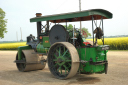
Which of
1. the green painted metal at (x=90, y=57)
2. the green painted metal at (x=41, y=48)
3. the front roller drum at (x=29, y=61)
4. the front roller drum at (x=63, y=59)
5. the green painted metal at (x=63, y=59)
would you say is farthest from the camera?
the front roller drum at (x=29, y=61)

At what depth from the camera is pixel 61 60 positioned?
624 cm

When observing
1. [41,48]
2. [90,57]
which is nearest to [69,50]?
[90,57]

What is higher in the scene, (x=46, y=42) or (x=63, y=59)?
(x=46, y=42)

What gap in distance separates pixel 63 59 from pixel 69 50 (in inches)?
20.5

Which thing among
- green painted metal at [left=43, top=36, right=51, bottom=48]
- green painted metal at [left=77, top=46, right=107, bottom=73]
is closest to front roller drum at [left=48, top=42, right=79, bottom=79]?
green painted metal at [left=77, top=46, right=107, bottom=73]

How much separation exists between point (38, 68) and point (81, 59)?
300cm

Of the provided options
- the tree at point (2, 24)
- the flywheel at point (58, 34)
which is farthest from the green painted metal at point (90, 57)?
A: the tree at point (2, 24)

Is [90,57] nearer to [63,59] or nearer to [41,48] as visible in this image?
[63,59]

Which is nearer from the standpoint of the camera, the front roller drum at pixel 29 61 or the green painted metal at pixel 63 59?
the green painted metal at pixel 63 59

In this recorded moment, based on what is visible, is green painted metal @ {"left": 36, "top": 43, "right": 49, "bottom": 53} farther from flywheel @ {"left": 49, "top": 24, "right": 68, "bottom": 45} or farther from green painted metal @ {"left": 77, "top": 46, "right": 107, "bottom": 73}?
green painted metal @ {"left": 77, "top": 46, "right": 107, "bottom": 73}

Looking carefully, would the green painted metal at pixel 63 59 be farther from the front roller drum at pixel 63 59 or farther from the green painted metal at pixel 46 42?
the green painted metal at pixel 46 42

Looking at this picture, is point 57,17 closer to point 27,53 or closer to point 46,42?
point 46,42

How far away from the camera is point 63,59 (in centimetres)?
618

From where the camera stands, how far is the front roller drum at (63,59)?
5821mm
